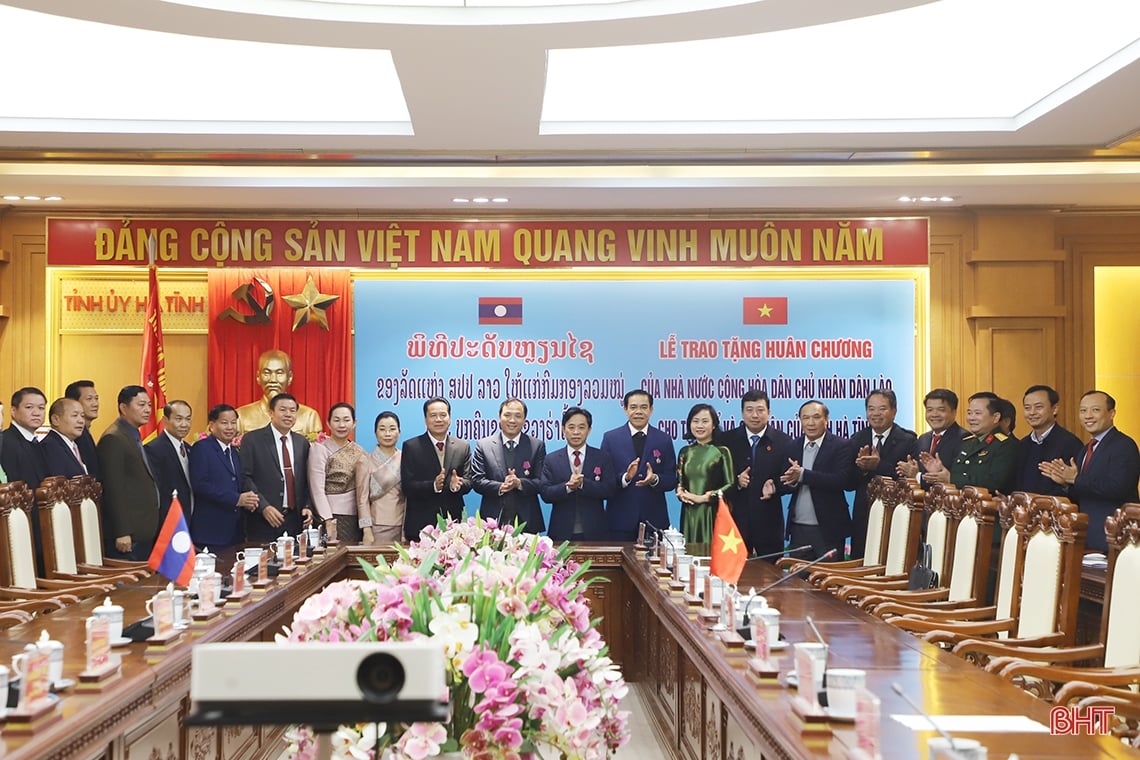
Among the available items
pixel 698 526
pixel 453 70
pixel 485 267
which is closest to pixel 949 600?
pixel 698 526

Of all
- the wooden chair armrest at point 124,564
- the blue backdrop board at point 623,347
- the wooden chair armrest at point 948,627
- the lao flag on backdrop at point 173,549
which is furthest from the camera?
the blue backdrop board at point 623,347

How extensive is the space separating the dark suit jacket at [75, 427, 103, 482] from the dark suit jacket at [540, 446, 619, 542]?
7.80 feet

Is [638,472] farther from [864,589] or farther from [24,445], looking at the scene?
[24,445]

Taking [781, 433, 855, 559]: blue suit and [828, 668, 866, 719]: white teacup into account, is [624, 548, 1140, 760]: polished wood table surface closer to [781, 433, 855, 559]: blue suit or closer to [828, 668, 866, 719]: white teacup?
[828, 668, 866, 719]: white teacup

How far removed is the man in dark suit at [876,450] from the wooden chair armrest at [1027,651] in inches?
110

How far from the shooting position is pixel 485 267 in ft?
25.5

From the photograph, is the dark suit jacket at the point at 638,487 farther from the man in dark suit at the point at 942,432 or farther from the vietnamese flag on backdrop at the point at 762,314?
the vietnamese flag on backdrop at the point at 762,314

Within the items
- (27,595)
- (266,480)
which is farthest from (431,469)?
(27,595)

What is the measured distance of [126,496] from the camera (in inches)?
232

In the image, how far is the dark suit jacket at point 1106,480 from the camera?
5.22 meters

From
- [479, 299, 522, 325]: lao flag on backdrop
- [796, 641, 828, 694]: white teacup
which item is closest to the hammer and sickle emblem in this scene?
[479, 299, 522, 325]: lao flag on backdrop

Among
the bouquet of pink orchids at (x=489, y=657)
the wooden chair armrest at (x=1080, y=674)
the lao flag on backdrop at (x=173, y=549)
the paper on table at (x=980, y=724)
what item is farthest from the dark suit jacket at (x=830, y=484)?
the bouquet of pink orchids at (x=489, y=657)

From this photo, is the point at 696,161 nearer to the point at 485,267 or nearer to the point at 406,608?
the point at 485,267

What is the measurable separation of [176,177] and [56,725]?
16.5ft
